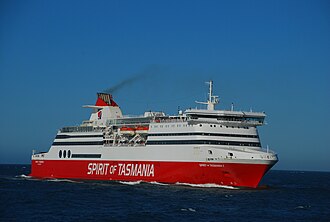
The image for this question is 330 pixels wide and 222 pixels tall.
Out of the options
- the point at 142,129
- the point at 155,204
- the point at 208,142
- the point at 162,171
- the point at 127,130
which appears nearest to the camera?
the point at 155,204

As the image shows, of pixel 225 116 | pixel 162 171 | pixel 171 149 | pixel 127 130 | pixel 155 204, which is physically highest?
pixel 225 116

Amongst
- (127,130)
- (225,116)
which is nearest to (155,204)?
(225,116)

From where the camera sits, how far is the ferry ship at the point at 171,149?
151 ft

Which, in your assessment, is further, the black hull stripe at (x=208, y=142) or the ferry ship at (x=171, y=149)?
the black hull stripe at (x=208, y=142)

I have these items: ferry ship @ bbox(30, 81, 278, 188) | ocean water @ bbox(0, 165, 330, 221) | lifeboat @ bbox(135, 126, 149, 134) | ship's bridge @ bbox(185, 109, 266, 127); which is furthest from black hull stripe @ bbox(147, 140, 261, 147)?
ocean water @ bbox(0, 165, 330, 221)

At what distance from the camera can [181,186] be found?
47594mm

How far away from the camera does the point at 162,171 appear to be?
5019 cm

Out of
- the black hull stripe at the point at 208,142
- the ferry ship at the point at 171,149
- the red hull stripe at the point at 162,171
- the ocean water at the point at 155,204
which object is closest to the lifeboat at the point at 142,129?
the ferry ship at the point at 171,149

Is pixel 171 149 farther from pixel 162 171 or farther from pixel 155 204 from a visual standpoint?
pixel 155 204

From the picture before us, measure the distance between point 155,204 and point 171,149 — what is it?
42.3 ft

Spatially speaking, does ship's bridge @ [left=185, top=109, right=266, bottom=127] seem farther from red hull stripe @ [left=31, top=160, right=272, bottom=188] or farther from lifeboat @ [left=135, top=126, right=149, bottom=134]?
lifeboat @ [left=135, top=126, right=149, bottom=134]

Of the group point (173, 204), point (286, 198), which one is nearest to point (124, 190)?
point (173, 204)

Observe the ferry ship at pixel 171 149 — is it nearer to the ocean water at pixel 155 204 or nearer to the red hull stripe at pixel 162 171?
the red hull stripe at pixel 162 171

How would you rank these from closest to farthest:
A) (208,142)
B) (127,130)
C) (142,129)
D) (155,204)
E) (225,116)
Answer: (155,204) → (208,142) → (225,116) → (142,129) → (127,130)
